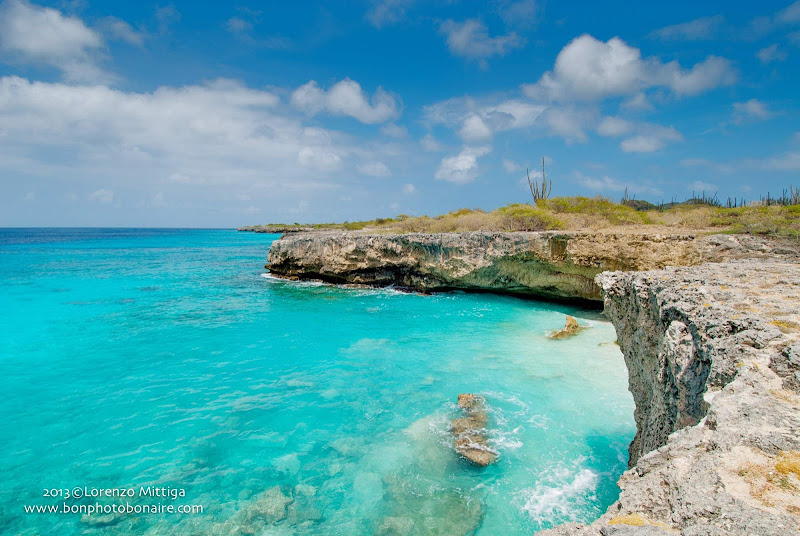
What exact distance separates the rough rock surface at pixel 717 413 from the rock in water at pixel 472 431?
2.79 metres

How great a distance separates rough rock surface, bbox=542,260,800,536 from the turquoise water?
268cm

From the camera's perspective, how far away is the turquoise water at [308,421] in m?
5.75

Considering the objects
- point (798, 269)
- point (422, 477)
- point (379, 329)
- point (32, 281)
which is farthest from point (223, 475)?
point (32, 281)

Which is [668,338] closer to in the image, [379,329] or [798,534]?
[798,534]

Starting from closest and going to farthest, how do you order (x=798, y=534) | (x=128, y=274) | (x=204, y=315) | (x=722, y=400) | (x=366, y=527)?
(x=798, y=534) < (x=722, y=400) < (x=366, y=527) < (x=204, y=315) < (x=128, y=274)

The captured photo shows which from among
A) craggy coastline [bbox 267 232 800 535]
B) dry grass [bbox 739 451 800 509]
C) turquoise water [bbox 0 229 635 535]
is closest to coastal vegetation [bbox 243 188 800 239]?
turquoise water [bbox 0 229 635 535]

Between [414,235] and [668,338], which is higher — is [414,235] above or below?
above

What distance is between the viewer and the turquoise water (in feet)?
18.9

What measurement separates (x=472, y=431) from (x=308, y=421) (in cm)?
362

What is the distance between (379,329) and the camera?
614 inches

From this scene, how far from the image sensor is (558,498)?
5.91 metres

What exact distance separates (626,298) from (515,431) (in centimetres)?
361

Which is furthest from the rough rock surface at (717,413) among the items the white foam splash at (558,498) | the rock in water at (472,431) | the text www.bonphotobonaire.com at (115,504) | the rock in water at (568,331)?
the rock in water at (568,331)

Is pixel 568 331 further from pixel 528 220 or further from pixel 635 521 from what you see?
pixel 635 521
